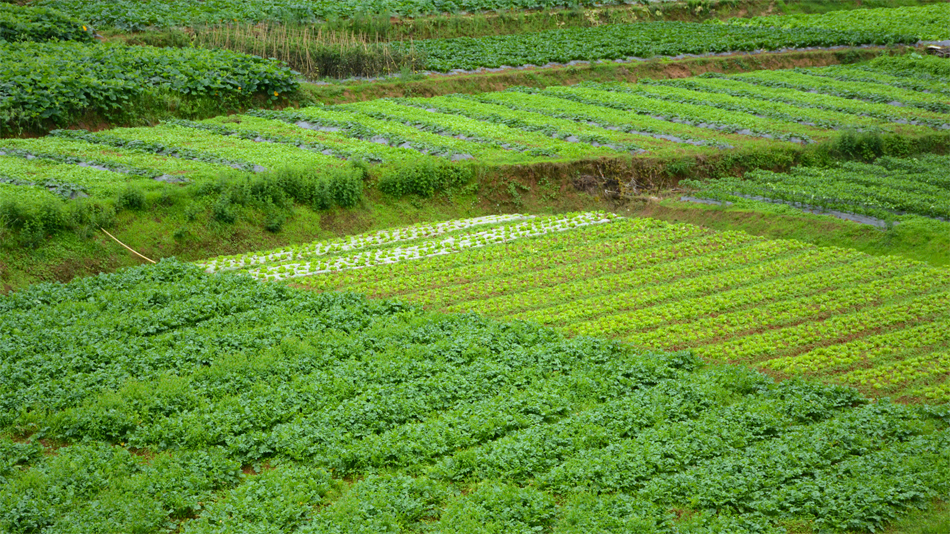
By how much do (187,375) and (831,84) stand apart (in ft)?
108

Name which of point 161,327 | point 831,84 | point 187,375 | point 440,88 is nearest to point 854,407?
point 187,375

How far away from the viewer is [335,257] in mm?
21688

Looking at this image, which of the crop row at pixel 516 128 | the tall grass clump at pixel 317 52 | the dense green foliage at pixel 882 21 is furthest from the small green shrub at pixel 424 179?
the dense green foliage at pixel 882 21

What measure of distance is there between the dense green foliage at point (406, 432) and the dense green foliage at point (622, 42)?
24.7 m

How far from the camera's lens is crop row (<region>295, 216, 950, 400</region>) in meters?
16.8

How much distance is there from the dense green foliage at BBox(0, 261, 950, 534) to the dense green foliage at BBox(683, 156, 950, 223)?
392 inches

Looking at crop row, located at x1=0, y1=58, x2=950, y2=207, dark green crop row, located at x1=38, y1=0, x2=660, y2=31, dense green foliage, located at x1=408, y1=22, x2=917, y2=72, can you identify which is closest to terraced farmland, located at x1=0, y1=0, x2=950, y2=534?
crop row, located at x1=0, y1=58, x2=950, y2=207

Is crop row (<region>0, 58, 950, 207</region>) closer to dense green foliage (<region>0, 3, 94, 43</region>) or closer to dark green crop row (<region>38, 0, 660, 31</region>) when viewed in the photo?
dense green foliage (<region>0, 3, 94, 43</region>)

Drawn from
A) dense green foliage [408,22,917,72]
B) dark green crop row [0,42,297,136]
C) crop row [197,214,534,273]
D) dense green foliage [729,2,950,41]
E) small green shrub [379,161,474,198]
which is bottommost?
crop row [197,214,534,273]

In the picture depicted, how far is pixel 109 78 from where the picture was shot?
30062mm

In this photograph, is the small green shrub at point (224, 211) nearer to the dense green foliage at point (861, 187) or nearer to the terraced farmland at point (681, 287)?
the terraced farmland at point (681, 287)

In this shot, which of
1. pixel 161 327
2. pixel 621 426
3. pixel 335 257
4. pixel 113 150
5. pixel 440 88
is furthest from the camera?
pixel 440 88

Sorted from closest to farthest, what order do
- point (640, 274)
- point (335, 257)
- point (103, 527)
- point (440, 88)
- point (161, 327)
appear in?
point (103, 527) < point (161, 327) < point (640, 274) < point (335, 257) < point (440, 88)

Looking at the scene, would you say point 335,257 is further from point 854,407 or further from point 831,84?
point 831,84
